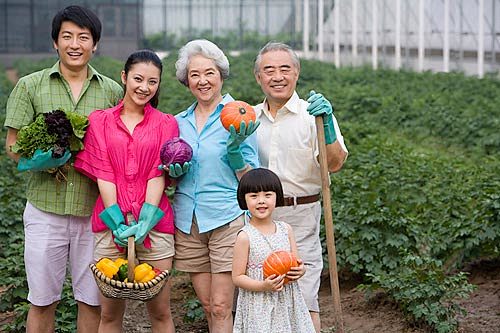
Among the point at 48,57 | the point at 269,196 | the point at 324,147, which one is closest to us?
the point at 269,196

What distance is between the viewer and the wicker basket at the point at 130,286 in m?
3.97

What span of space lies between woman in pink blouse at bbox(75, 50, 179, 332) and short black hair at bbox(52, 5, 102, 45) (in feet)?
0.83

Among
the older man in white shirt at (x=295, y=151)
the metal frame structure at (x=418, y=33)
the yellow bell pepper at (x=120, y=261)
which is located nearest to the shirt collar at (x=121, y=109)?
the older man in white shirt at (x=295, y=151)

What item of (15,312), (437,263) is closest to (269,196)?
(437,263)

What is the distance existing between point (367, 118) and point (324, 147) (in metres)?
10.7

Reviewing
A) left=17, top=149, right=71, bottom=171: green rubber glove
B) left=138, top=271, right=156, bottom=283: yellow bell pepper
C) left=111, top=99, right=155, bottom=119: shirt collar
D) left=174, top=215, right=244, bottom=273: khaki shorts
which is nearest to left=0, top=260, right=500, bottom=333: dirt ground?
left=174, top=215, right=244, bottom=273: khaki shorts

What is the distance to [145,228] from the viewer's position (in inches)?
160

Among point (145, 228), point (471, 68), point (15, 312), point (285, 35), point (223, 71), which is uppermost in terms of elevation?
point (285, 35)

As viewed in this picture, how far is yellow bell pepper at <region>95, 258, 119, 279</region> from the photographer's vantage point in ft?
13.2

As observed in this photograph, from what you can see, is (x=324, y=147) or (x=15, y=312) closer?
(x=324, y=147)

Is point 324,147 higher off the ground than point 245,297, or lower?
higher

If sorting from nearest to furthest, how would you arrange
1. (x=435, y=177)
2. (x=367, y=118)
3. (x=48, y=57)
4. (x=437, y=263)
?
(x=437, y=263)
(x=435, y=177)
(x=367, y=118)
(x=48, y=57)

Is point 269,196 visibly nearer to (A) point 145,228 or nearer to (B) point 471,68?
(A) point 145,228

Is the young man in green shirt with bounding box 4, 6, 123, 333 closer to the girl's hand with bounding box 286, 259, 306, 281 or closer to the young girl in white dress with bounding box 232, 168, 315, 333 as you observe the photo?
the young girl in white dress with bounding box 232, 168, 315, 333
